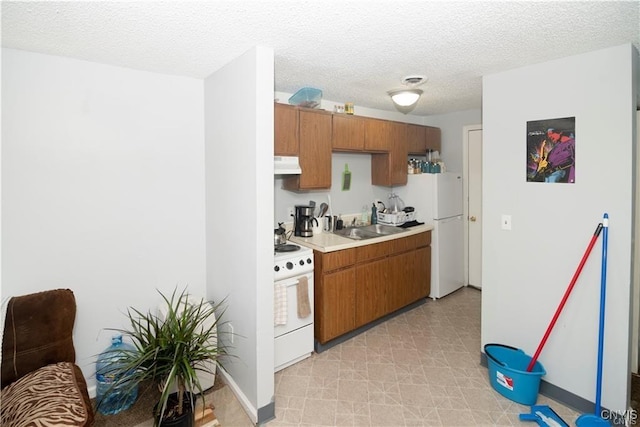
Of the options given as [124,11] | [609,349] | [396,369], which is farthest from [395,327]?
[124,11]

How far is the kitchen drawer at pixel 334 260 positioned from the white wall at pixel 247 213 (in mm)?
742

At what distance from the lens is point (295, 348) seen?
8.91ft

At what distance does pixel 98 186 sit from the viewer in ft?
7.62

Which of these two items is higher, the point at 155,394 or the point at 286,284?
the point at 286,284

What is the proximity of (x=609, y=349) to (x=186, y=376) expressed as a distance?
2494mm

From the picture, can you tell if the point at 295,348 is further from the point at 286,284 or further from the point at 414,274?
the point at 414,274

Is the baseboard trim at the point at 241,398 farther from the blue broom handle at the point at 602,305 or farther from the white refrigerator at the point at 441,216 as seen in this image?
the white refrigerator at the point at 441,216

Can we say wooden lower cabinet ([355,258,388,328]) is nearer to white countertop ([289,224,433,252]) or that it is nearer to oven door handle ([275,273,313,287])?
white countertop ([289,224,433,252])

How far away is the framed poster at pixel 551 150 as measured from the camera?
2150 millimetres

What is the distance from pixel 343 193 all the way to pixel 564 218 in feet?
7.14

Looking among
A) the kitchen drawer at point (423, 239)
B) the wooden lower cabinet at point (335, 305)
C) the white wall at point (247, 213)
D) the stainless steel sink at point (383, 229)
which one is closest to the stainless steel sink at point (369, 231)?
the stainless steel sink at point (383, 229)

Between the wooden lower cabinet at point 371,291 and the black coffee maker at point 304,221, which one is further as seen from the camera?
the black coffee maker at point 304,221

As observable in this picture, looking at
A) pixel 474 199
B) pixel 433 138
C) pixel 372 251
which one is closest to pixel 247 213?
pixel 372 251

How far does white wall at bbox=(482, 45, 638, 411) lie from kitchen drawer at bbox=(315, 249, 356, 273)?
1.10 metres
